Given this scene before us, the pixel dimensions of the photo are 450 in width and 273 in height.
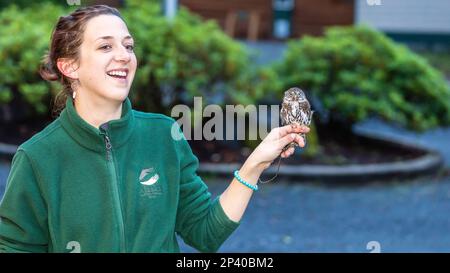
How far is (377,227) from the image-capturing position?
19.8 ft

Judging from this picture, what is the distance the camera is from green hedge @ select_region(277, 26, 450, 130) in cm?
783

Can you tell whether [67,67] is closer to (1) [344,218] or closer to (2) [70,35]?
(2) [70,35]

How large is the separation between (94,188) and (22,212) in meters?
0.17

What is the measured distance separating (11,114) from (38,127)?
1.26ft

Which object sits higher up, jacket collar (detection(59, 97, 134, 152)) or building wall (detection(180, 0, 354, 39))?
jacket collar (detection(59, 97, 134, 152))

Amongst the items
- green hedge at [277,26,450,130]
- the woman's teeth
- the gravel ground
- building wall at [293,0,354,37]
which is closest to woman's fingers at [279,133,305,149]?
the woman's teeth

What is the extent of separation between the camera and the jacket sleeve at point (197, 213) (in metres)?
2.08

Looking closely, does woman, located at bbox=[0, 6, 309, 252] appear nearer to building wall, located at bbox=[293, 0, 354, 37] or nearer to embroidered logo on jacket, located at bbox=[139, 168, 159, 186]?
embroidered logo on jacket, located at bbox=[139, 168, 159, 186]

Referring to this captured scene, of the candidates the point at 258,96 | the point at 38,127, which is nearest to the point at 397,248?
the point at 258,96

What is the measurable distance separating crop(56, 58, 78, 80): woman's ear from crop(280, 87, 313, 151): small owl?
1.66 ft

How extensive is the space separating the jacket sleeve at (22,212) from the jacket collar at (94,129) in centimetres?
13

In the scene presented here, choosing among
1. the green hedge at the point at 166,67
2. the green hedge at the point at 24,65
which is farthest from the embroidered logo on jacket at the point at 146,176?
the green hedge at the point at 24,65

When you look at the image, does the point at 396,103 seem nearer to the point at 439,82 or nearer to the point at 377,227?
the point at 439,82

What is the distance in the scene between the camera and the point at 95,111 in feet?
6.54
